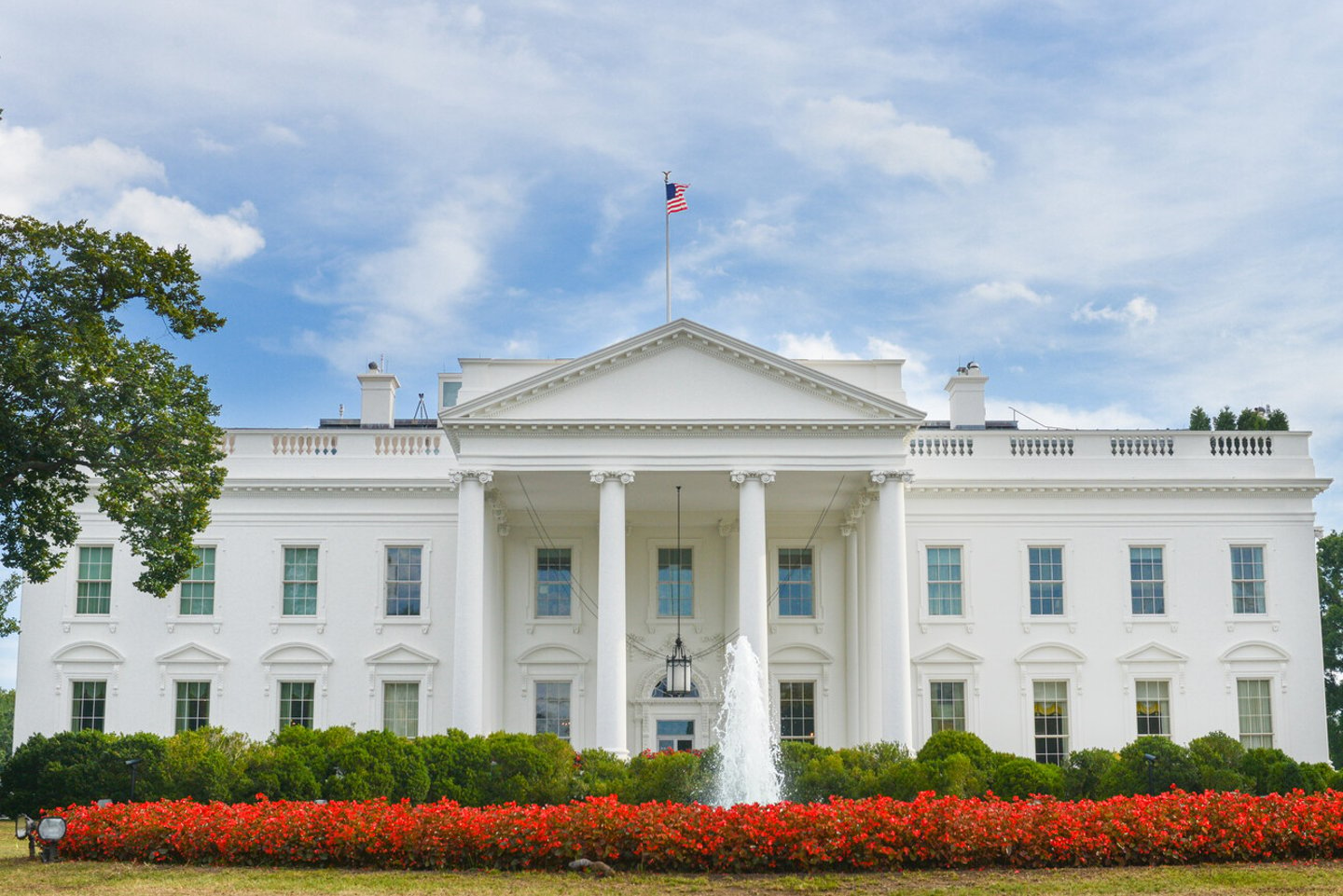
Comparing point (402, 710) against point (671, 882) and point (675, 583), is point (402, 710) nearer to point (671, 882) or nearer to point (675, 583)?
point (675, 583)

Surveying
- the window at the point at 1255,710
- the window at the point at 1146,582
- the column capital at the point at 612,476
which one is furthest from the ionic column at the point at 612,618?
the window at the point at 1255,710

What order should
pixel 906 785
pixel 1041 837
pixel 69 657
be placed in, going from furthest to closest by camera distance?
pixel 69 657
pixel 906 785
pixel 1041 837

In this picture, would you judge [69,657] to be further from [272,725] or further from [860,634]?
[860,634]

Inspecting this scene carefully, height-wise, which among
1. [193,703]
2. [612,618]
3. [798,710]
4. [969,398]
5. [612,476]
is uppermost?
[969,398]

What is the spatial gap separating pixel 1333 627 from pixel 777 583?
77.6ft

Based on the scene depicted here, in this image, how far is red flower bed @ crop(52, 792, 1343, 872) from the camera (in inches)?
652

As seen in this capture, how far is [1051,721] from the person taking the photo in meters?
33.2

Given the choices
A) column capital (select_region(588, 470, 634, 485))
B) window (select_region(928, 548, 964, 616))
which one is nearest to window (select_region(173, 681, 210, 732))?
column capital (select_region(588, 470, 634, 485))

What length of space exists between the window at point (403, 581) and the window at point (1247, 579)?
2037 centimetres

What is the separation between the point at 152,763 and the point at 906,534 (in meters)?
18.3

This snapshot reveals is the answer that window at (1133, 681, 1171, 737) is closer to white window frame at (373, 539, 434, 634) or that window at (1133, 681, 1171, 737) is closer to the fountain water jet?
the fountain water jet

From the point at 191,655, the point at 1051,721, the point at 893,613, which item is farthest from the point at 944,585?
the point at 191,655

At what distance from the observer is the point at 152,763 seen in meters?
Answer: 24.3

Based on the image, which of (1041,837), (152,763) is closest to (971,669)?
(1041,837)
